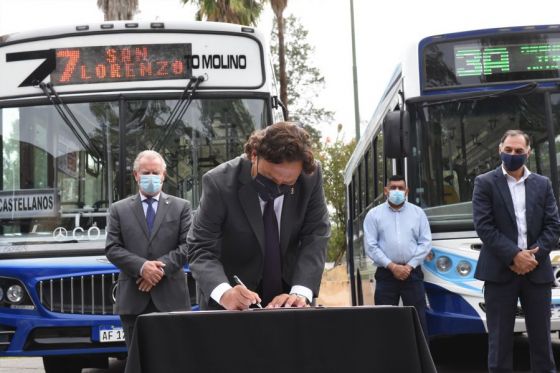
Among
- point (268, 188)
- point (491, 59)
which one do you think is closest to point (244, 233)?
point (268, 188)

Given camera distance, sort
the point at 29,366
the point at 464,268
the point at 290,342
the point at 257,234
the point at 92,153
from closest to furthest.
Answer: the point at 290,342
the point at 257,234
the point at 92,153
the point at 464,268
the point at 29,366

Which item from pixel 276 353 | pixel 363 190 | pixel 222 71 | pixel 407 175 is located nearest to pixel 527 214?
pixel 407 175

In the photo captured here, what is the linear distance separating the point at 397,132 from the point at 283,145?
4.61m

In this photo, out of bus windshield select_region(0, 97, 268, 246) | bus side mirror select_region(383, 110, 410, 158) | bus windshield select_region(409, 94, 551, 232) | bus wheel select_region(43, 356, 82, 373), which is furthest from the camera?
bus wheel select_region(43, 356, 82, 373)

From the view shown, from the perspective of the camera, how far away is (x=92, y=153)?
332 inches

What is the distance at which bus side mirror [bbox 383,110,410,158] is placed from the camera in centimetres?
873

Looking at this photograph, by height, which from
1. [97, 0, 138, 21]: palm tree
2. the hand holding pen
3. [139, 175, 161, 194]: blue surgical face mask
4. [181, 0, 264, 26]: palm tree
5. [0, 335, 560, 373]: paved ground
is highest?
[181, 0, 264, 26]: palm tree

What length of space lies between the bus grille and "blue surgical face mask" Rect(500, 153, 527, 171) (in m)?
3.29

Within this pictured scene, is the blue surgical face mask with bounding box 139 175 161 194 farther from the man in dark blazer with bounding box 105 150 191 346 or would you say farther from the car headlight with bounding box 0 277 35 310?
the car headlight with bounding box 0 277 35 310

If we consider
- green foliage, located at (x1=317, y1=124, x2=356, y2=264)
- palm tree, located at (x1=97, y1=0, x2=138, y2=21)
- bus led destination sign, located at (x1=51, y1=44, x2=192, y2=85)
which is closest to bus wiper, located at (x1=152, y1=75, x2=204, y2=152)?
bus led destination sign, located at (x1=51, y1=44, x2=192, y2=85)

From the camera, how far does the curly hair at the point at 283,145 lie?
429 cm

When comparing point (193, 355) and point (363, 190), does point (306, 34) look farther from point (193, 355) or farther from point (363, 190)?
point (193, 355)

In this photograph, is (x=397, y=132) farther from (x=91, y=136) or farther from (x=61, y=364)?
(x=61, y=364)

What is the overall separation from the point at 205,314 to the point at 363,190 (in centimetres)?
977
